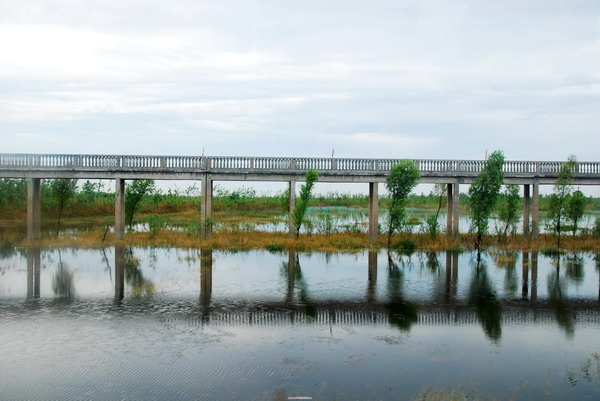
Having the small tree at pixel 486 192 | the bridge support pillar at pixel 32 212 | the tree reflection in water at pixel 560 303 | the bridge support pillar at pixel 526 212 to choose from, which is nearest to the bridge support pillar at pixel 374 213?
the small tree at pixel 486 192

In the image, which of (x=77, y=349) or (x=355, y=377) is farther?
(x=77, y=349)

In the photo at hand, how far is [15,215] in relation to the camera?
4759 cm

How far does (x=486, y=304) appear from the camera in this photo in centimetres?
1808

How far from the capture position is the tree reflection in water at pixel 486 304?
14977 mm

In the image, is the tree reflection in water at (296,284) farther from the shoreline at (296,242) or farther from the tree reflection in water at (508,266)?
the tree reflection in water at (508,266)

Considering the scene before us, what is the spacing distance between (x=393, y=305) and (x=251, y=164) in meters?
17.7

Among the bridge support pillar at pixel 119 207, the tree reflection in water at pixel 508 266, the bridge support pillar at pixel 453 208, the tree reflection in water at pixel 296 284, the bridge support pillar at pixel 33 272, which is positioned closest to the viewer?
the tree reflection in water at pixel 296 284

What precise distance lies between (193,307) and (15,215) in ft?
122

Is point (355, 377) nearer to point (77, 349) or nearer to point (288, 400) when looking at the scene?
point (288, 400)

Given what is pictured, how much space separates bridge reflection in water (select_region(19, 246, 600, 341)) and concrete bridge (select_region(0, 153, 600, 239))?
33.2 feet

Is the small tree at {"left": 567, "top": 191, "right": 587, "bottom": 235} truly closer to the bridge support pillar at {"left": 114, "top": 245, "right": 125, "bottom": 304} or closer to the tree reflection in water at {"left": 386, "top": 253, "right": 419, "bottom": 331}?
the tree reflection in water at {"left": 386, "top": 253, "right": 419, "bottom": 331}

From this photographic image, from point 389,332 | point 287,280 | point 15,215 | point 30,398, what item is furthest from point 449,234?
point 15,215

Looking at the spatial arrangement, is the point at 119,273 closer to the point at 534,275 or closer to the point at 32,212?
the point at 32,212

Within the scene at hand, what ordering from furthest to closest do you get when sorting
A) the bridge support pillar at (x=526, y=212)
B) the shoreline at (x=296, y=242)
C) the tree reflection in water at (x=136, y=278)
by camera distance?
the bridge support pillar at (x=526, y=212)
the shoreline at (x=296, y=242)
the tree reflection in water at (x=136, y=278)
